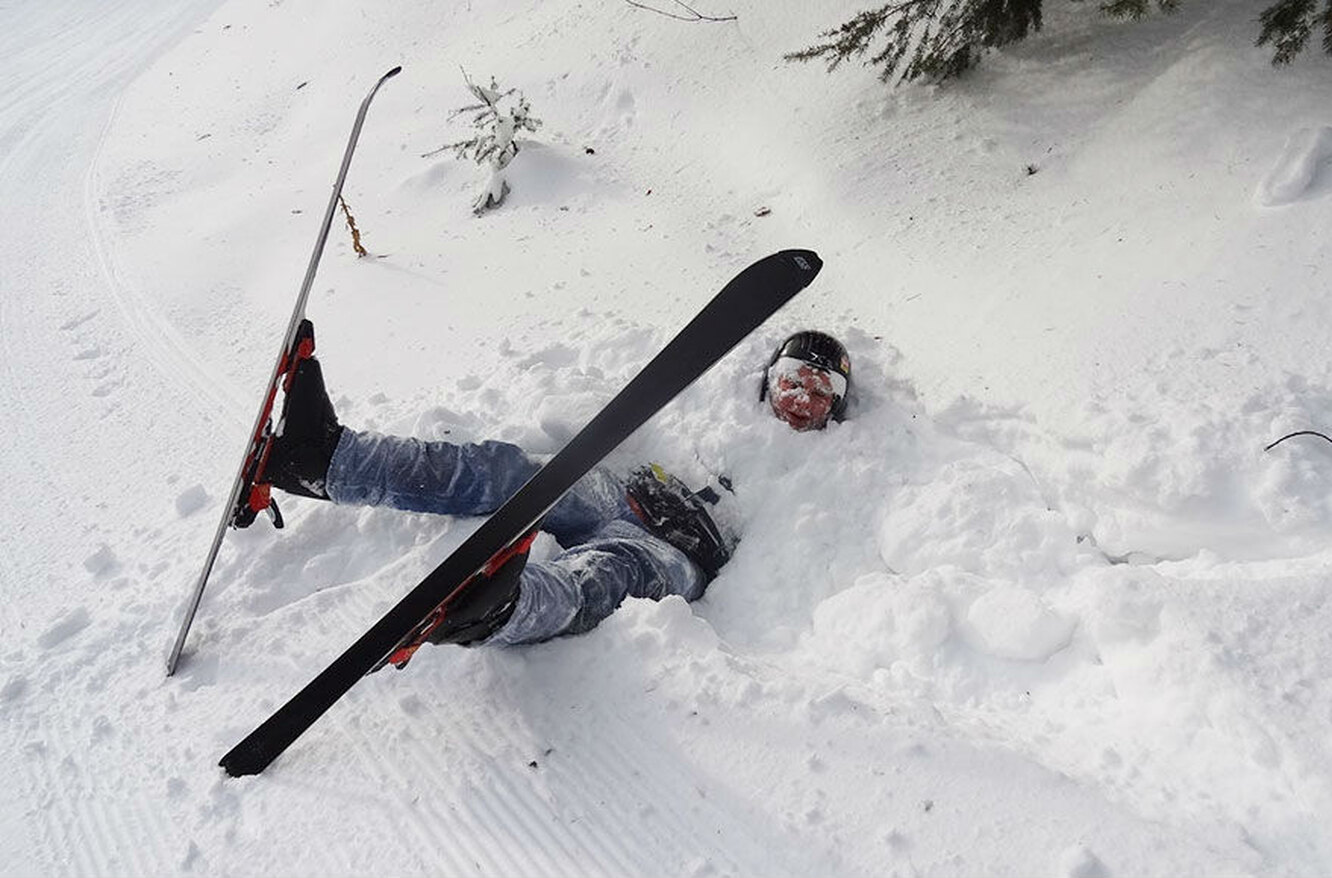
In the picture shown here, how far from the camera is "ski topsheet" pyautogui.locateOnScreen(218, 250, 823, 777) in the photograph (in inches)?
74.2

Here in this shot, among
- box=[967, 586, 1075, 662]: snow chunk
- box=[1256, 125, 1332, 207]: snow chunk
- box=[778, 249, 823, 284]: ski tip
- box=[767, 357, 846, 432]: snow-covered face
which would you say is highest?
box=[778, 249, 823, 284]: ski tip

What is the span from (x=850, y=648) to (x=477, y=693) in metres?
0.99

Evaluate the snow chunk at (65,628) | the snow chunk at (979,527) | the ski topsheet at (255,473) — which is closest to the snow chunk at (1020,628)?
the snow chunk at (979,527)

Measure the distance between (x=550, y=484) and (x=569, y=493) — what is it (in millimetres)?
659

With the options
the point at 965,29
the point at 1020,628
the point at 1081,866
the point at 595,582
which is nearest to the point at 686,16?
the point at 965,29

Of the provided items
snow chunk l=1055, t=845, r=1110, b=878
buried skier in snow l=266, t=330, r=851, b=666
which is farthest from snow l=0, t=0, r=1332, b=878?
buried skier in snow l=266, t=330, r=851, b=666

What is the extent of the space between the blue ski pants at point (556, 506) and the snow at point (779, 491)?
0.11 m

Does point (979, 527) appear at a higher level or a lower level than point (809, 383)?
lower

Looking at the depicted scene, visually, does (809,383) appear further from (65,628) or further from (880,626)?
(65,628)

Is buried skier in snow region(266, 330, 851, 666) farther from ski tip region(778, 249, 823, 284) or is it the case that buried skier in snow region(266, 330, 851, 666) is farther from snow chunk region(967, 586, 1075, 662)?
snow chunk region(967, 586, 1075, 662)

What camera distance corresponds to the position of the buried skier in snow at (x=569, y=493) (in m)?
2.22

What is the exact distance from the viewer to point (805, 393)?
2.90 meters

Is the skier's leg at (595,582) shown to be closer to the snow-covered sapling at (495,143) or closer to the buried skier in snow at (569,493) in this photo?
the buried skier in snow at (569,493)

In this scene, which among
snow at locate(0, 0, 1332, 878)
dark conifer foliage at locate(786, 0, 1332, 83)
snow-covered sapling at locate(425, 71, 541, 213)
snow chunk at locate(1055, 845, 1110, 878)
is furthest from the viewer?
snow-covered sapling at locate(425, 71, 541, 213)
